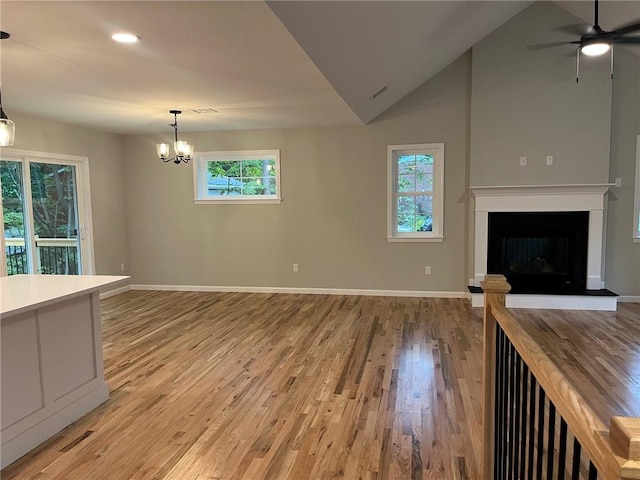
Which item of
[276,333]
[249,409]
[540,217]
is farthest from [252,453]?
[540,217]

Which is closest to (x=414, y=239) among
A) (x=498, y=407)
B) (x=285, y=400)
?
(x=285, y=400)

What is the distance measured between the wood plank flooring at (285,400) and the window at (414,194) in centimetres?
130

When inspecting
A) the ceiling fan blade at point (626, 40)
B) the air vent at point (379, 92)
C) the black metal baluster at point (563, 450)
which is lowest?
the black metal baluster at point (563, 450)

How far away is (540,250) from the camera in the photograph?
18.0 feet

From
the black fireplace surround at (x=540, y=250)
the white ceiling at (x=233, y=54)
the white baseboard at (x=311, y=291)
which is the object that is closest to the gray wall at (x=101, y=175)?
the white ceiling at (x=233, y=54)

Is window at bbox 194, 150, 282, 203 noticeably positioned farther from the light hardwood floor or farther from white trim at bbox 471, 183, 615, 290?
white trim at bbox 471, 183, 615, 290

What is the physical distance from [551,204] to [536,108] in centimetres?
120

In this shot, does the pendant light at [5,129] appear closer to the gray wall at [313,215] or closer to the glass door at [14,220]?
the glass door at [14,220]

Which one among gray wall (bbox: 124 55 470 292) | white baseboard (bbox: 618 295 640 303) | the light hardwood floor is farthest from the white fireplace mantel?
the light hardwood floor

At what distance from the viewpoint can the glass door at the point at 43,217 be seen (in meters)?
4.93

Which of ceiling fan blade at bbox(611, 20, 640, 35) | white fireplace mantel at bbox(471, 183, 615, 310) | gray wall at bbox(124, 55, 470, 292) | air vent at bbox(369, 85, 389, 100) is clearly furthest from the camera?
gray wall at bbox(124, 55, 470, 292)

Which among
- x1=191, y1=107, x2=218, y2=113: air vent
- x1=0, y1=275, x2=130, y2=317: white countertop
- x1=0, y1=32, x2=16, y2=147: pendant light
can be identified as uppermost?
x1=191, y1=107, x2=218, y2=113: air vent

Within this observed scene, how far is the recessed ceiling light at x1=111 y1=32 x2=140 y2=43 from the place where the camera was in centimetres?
256

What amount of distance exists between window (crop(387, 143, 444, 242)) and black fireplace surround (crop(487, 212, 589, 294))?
81 cm
